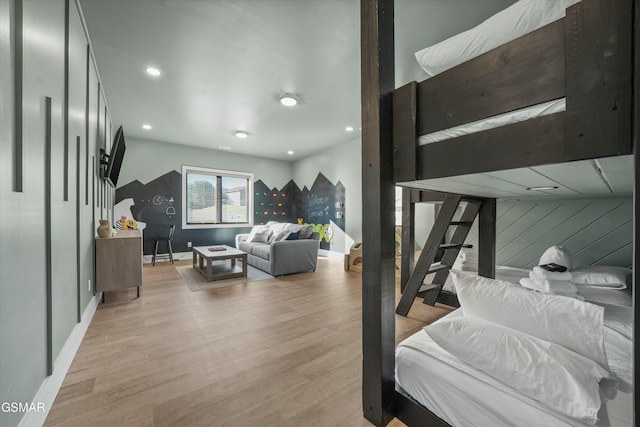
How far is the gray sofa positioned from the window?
6.97ft

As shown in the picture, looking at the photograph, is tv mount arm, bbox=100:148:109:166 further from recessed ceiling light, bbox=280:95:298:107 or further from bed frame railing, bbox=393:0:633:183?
bed frame railing, bbox=393:0:633:183

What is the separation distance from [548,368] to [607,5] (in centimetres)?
105

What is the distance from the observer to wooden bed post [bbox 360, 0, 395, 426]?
1122 millimetres

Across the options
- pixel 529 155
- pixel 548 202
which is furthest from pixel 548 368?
pixel 548 202

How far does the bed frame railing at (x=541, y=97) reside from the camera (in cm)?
64

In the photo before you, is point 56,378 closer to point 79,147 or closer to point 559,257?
point 79,147

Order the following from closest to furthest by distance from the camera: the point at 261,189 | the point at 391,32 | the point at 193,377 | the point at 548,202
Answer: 1. the point at 391,32
2. the point at 193,377
3. the point at 548,202
4. the point at 261,189

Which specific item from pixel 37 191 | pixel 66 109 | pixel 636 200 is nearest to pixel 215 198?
pixel 66 109

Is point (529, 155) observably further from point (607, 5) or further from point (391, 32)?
point (391, 32)

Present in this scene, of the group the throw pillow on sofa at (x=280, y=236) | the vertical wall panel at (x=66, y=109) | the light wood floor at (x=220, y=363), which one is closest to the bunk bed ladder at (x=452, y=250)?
the light wood floor at (x=220, y=363)

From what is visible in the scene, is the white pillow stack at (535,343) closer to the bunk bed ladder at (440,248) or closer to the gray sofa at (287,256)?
the bunk bed ladder at (440,248)

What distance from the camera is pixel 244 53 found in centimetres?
260

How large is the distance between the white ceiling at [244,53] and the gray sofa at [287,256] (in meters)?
2.17

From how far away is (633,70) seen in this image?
613 millimetres
